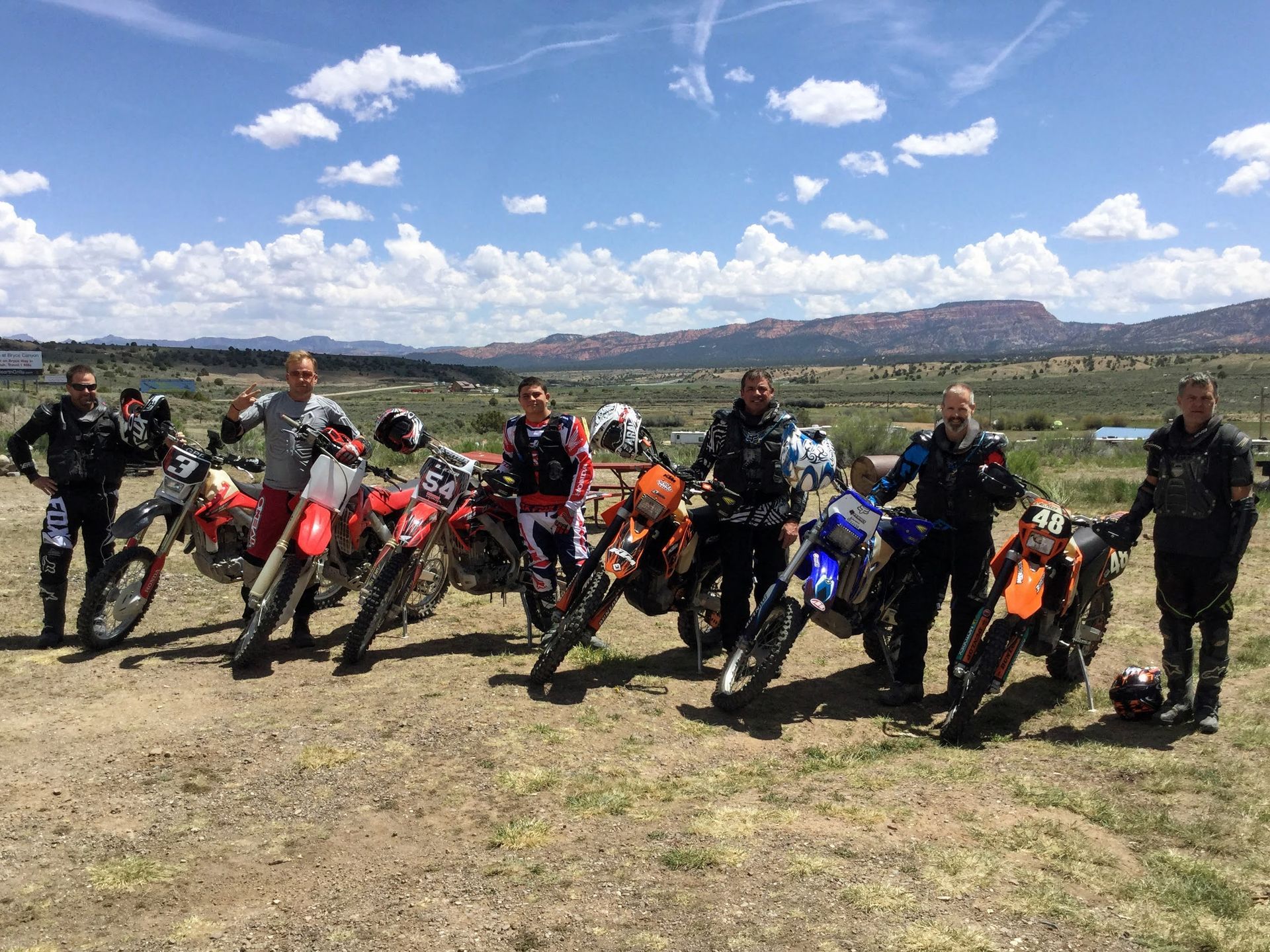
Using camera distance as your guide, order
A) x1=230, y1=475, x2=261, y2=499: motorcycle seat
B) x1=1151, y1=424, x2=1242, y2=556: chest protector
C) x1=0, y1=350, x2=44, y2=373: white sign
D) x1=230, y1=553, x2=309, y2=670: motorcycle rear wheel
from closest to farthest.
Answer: x1=1151, y1=424, x2=1242, y2=556: chest protector < x1=230, y1=553, x2=309, y2=670: motorcycle rear wheel < x1=230, y1=475, x2=261, y2=499: motorcycle seat < x1=0, y1=350, x2=44, y2=373: white sign

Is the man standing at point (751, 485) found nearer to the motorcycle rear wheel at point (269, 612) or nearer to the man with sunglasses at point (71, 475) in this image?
Result: the motorcycle rear wheel at point (269, 612)

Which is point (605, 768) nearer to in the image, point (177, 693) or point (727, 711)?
point (727, 711)

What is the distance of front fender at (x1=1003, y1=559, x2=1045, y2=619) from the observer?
4.89 metres

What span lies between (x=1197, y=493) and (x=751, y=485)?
7.83 feet

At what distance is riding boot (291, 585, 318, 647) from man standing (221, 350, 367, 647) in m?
0.25

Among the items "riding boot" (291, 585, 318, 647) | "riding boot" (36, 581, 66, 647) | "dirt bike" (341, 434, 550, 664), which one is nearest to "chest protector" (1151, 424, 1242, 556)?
"dirt bike" (341, 434, 550, 664)

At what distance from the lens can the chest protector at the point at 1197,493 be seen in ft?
16.3

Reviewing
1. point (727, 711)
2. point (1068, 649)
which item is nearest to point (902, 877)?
point (727, 711)

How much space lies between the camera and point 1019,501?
537cm

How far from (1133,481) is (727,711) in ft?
39.9

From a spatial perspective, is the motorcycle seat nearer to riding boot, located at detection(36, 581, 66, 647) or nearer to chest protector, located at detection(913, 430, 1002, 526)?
riding boot, located at detection(36, 581, 66, 647)

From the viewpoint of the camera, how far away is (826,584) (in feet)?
16.8

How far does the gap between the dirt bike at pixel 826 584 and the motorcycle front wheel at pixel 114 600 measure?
3856 millimetres

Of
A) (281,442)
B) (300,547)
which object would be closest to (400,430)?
(281,442)
